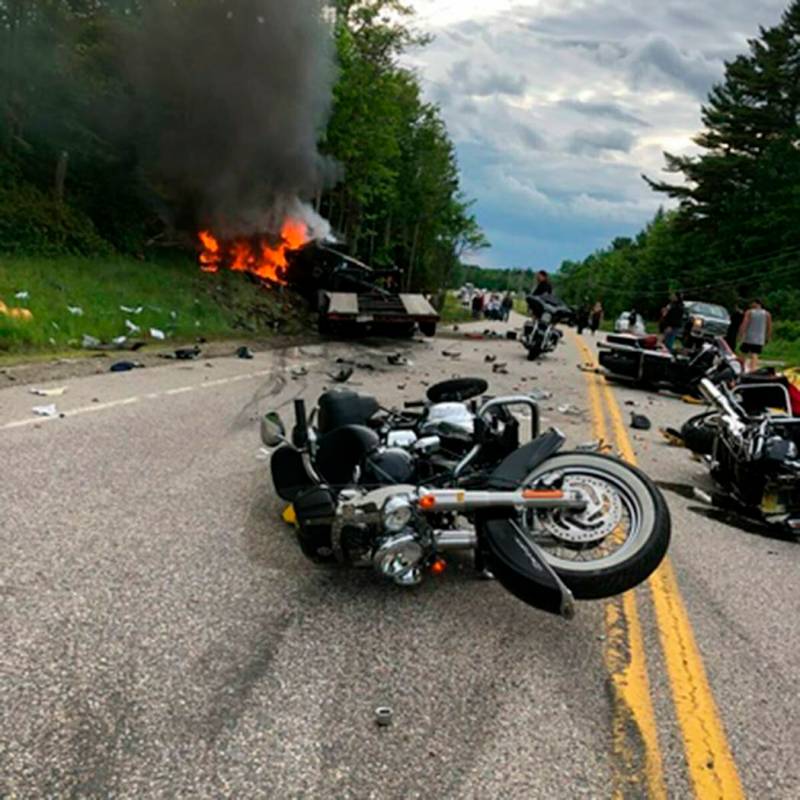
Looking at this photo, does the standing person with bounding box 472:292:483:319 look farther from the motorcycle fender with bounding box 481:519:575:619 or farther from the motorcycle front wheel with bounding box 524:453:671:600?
the motorcycle fender with bounding box 481:519:575:619

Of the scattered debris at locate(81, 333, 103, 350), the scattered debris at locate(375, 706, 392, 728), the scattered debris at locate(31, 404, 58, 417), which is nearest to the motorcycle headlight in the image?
the scattered debris at locate(375, 706, 392, 728)

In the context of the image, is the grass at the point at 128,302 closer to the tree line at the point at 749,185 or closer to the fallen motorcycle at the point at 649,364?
the fallen motorcycle at the point at 649,364

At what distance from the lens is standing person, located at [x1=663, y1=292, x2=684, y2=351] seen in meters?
17.8

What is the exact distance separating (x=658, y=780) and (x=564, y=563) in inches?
40.2

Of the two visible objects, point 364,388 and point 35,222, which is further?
point 35,222

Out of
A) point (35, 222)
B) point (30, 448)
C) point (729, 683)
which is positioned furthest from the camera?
point (35, 222)

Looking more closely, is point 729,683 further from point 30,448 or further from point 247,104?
point 247,104

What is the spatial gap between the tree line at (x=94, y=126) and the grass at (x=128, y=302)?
4.67 ft

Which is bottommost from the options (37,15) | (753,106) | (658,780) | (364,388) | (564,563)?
(364,388)

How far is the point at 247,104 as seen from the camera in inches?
825

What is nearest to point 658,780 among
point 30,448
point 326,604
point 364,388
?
point 326,604

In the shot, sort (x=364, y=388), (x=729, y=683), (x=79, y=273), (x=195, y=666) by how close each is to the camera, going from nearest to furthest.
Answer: (x=195, y=666)
(x=729, y=683)
(x=364, y=388)
(x=79, y=273)

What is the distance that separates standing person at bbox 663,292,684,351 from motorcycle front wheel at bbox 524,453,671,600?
15.2m

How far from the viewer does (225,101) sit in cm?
2078
